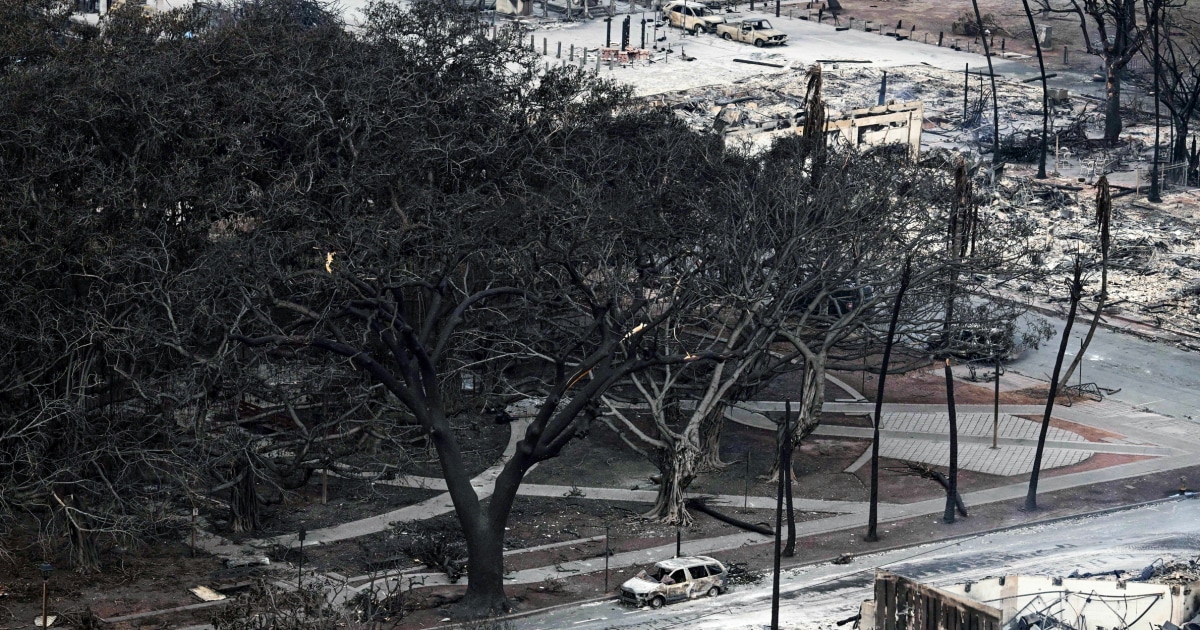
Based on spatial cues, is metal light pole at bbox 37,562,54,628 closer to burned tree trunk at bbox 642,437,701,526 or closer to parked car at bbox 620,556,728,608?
parked car at bbox 620,556,728,608

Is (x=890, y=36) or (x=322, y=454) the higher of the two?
(x=890, y=36)

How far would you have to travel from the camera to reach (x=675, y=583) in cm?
4203

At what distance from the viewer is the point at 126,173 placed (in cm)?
4781

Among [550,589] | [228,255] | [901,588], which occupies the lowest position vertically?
[550,589]

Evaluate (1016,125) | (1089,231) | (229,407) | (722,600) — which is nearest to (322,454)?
(229,407)

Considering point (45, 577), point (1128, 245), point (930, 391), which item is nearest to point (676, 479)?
point (930, 391)

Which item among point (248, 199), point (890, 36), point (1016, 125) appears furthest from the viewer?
point (890, 36)

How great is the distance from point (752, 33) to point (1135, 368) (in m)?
49.6

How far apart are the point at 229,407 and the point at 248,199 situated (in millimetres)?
5926

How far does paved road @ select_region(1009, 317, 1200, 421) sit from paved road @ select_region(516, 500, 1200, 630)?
11219mm

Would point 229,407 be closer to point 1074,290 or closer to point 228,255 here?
point 228,255

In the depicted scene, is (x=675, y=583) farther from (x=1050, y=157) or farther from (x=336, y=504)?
(x=1050, y=157)

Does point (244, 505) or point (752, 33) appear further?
point (752, 33)

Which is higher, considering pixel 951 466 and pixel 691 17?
pixel 691 17
